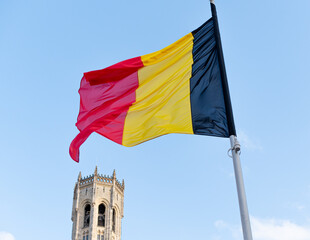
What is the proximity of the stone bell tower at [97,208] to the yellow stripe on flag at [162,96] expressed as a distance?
176 feet

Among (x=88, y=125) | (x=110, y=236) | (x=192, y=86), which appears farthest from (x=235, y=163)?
(x=110, y=236)

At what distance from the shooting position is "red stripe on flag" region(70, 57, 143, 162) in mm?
10453

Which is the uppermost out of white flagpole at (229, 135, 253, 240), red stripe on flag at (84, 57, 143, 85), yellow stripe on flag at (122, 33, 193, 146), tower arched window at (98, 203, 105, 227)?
tower arched window at (98, 203, 105, 227)

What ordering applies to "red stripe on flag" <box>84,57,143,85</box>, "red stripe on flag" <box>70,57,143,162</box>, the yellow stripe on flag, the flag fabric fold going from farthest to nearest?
"red stripe on flag" <box>84,57,143,85</box> → "red stripe on flag" <box>70,57,143,162</box> → the yellow stripe on flag → the flag fabric fold

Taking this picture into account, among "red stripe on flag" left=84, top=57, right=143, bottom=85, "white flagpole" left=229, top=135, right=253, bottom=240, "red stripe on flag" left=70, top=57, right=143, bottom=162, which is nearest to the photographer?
"white flagpole" left=229, top=135, right=253, bottom=240

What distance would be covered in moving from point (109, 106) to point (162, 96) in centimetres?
161

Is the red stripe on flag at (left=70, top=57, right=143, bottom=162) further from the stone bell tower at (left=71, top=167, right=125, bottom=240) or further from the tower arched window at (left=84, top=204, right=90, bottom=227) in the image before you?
the tower arched window at (left=84, top=204, right=90, bottom=227)

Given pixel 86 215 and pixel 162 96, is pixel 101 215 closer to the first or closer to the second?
pixel 86 215

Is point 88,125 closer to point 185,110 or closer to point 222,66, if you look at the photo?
point 185,110

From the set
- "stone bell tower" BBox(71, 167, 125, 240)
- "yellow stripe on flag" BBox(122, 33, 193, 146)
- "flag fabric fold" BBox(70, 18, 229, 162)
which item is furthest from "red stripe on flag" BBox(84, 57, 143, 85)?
"stone bell tower" BBox(71, 167, 125, 240)

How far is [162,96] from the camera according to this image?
983 cm

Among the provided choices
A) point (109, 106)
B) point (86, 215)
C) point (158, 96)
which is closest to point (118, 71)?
point (109, 106)

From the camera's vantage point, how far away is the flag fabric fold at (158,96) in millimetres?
8898

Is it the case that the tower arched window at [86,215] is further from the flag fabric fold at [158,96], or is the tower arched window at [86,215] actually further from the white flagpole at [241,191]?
the white flagpole at [241,191]
